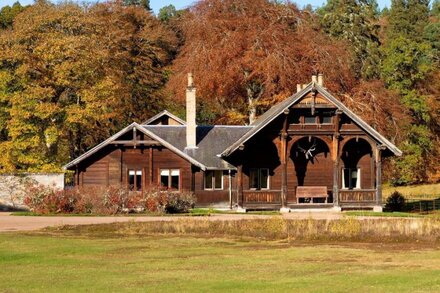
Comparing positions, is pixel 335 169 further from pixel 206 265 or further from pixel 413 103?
pixel 413 103

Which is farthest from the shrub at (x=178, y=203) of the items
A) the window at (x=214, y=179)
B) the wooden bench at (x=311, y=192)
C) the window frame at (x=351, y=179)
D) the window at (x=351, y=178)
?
the window at (x=351, y=178)

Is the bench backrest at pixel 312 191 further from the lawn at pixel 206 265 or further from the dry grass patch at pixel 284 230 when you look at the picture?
the lawn at pixel 206 265

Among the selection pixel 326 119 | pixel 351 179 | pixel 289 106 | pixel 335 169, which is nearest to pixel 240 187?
pixel 289 106

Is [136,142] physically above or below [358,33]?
below

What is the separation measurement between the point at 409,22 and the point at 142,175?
6978 cm

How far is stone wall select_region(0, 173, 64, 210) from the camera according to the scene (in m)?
52.8

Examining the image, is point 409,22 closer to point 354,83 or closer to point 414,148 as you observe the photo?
point 414,148

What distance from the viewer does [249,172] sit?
53.7m

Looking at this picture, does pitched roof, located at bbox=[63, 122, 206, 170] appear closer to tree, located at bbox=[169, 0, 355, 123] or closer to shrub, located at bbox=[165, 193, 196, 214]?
shrub, located at bbox=[165, 193, 196, 214]

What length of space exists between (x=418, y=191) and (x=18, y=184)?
1542 inches

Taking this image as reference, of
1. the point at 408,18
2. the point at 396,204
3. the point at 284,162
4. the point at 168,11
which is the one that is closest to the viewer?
the point at 284,162

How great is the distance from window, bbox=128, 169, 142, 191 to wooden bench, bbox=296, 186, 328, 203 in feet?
30.3

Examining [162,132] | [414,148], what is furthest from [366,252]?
[414,148]

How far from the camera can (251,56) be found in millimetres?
68875
